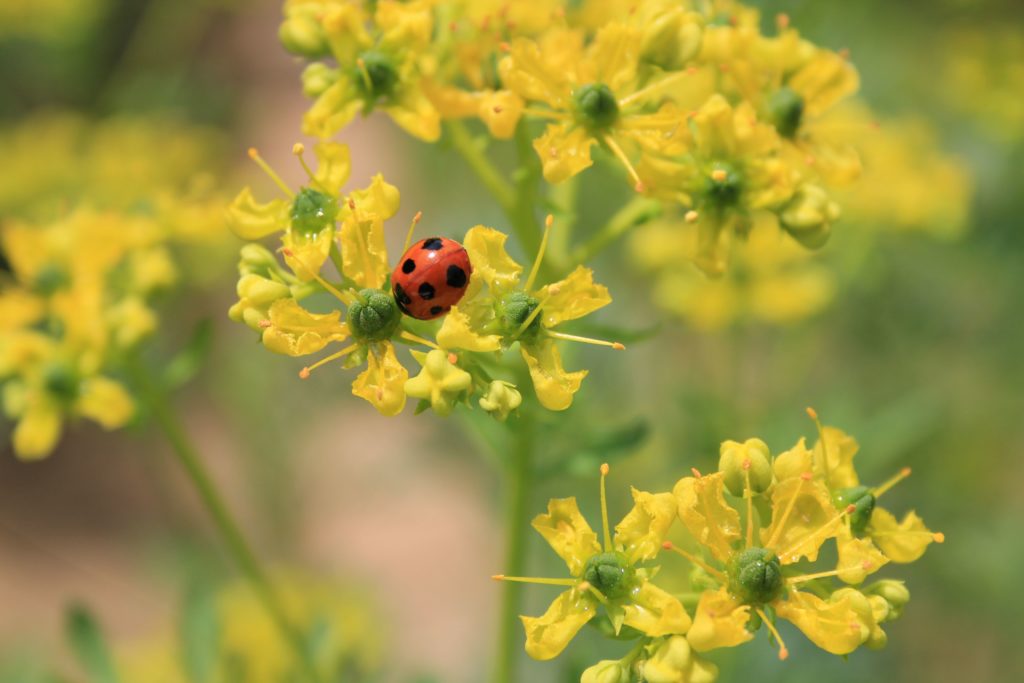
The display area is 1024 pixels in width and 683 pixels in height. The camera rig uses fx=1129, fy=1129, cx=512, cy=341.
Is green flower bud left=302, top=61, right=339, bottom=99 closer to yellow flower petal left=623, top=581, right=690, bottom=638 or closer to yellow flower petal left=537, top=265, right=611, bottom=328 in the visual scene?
yellow flower petal left=537, top=265, right=611, bottom=328

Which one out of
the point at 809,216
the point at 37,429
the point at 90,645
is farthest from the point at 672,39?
the point at 90,645

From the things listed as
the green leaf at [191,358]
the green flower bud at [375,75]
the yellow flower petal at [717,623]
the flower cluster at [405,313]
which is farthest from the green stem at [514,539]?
the green leaf at [191,358]

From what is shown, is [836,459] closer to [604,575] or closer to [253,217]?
[604,575]

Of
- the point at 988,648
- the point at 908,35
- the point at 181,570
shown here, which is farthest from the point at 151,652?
the point at 908,35

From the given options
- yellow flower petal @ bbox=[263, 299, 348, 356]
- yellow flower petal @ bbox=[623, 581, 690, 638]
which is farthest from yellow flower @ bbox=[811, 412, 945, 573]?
yellow flower petal @ bbox=[263, 299, 348, 356]

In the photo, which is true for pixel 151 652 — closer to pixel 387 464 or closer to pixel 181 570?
pixel 181 570

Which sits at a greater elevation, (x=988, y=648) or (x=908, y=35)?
(x=908, y=35)
